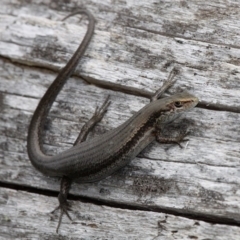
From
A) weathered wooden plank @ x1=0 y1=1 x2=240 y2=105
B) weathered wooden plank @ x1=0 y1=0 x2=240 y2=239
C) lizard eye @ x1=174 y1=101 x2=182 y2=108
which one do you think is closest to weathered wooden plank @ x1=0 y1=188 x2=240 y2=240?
weathered wooden plank @ x1=0 y1=0 x2=240 y2=239

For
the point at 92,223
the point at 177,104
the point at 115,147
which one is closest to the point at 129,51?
the point at 177,104

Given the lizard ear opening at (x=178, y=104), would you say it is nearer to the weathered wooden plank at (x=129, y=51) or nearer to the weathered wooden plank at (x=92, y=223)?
the weathered wooden plank at (x=129, y=51)

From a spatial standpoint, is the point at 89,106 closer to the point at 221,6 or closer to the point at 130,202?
the point at 130,202

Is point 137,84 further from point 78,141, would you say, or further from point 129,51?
point 78,141

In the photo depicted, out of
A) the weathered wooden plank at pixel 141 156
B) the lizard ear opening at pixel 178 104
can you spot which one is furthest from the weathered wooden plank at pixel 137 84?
the lizard ear opening at pixel 178 104

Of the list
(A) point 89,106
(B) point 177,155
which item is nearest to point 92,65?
(A) point 89,106
